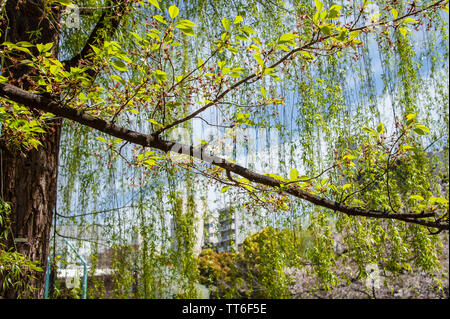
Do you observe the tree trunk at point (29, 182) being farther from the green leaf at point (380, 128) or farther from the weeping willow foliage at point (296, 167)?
the green leaf at point (380, 128)

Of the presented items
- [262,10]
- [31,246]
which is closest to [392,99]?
[262,10]

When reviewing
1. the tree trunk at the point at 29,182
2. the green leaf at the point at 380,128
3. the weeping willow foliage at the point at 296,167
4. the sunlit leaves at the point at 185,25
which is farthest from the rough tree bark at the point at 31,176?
the green leaf at the point at 380,128

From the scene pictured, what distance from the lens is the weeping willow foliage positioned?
2.43 meters

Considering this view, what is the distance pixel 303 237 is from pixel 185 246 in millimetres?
999

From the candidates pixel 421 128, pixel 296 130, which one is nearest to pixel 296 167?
pixel 296 130

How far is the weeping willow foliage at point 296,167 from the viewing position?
7.96 feet

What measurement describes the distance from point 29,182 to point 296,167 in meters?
1.61

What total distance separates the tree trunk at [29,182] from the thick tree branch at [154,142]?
66 cm

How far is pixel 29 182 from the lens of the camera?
6.37 feet

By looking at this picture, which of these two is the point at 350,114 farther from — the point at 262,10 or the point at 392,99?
the point at 262,10

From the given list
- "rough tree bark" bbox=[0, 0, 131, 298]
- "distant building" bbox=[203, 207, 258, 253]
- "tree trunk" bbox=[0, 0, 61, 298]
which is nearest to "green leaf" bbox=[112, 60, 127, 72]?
"rough tree bark" bbox=[0, 0, 131, 298]

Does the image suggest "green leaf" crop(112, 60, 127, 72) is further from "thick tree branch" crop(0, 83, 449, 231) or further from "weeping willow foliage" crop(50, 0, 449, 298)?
"weeping willow foliage" crop(50, 0, 449, 298)

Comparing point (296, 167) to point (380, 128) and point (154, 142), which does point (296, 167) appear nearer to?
point (380, 128)
